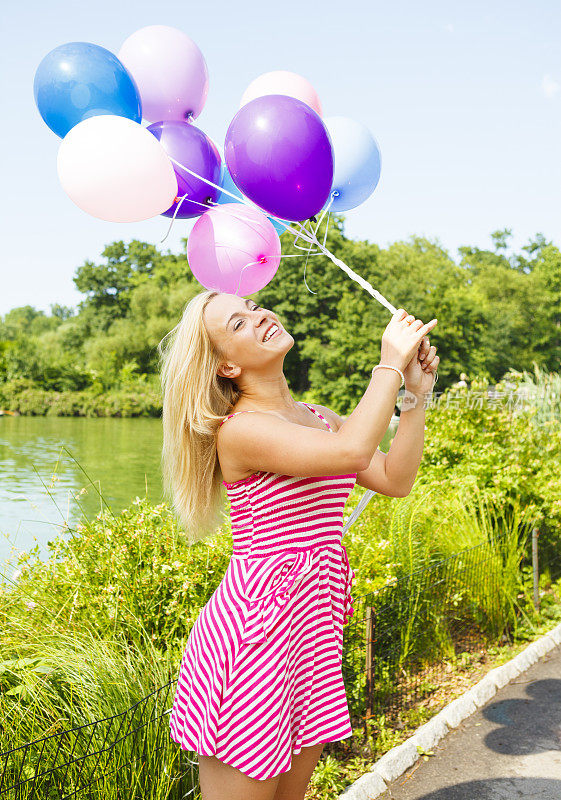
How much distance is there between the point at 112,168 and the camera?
2.21 meters

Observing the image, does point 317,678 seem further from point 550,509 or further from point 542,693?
point 550,509

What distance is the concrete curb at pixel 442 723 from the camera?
2893 millimetres

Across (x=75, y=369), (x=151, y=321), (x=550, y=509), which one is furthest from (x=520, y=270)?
(x=550, y=509)

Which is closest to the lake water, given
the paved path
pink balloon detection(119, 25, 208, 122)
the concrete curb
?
pink balloon detection(119, 25, 208, 122)

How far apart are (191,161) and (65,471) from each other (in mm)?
11311

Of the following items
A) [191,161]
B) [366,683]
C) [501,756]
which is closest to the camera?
[191,161]

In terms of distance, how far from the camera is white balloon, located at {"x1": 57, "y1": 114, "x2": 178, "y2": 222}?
220 cm

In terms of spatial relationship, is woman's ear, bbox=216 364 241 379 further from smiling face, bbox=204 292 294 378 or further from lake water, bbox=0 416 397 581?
lake water, bbox=0 416 397 581

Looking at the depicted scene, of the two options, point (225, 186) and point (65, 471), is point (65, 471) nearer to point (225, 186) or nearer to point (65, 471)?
point (65, 471)

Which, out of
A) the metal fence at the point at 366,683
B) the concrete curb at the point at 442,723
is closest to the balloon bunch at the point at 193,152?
the metal fence at the point at 366,683

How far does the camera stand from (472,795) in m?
2.91

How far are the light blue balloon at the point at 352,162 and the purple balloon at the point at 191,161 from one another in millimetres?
510

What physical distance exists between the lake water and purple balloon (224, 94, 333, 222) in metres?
1.55

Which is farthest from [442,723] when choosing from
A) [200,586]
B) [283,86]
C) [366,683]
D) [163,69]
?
[163,69]
